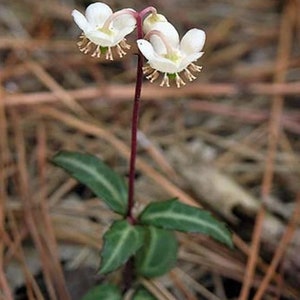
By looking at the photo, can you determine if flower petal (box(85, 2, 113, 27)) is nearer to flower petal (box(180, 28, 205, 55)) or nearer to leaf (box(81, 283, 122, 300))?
flower petal (box(180, 28, 205, 55))

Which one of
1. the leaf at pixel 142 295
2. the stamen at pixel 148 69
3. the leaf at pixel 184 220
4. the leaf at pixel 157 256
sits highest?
the stamen at pixel 148 69

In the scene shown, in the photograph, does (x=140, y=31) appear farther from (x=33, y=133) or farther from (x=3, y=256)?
(x=33, y=133)

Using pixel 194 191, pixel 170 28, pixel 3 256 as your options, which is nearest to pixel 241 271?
pixel 194 191

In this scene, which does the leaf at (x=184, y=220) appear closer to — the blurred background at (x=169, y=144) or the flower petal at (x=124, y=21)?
the blurred background at (x=169, y=144)

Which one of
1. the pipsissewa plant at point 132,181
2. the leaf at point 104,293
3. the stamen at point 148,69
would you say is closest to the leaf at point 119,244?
the pipsissewa plant at point 132,181

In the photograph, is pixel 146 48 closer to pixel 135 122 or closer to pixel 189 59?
pixel 189 59

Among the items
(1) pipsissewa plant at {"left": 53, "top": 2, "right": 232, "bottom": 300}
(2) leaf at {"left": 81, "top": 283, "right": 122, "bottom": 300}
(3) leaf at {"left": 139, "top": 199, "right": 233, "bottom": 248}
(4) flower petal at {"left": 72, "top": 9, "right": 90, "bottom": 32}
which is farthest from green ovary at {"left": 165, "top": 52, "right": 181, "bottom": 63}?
(2) leaf at {"left": 81, "top": 283, "right": 122, "bottom": 300}
